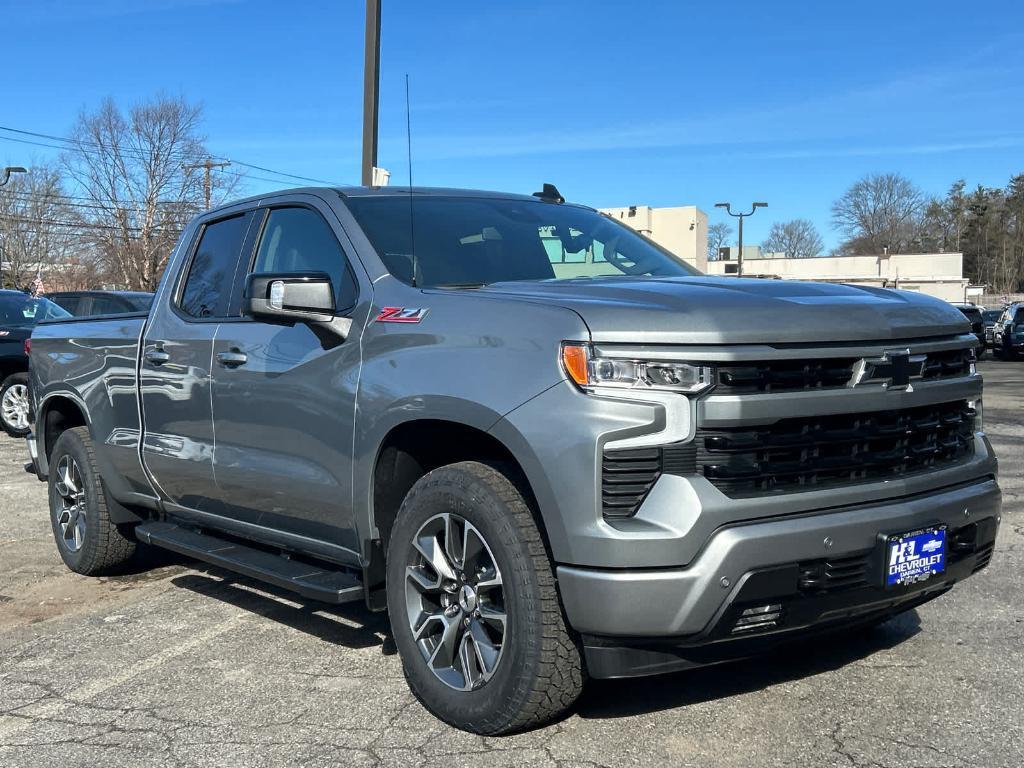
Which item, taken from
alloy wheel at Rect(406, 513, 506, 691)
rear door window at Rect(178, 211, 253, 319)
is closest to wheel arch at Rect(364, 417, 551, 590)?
alloy wheel at Rect(406, 513, 506, 691)

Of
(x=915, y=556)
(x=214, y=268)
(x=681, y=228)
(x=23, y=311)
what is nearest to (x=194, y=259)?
(x=214, y=268)

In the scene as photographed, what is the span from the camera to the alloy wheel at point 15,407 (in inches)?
510

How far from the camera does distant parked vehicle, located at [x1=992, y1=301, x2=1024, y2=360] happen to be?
29266 mm

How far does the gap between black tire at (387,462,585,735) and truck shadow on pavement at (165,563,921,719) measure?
1.39 feet

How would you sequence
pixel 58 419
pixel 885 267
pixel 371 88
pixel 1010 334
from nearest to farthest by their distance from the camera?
1. pixel 58 419
2. pixel 371 88
3. pixel 1010 334
4. pixel 885 267

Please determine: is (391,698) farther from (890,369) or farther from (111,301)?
(111,301)

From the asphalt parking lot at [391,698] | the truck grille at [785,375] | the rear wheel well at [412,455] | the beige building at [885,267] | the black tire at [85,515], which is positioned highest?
the beige building at [885,267]

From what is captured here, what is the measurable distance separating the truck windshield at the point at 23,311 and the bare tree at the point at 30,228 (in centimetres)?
4141

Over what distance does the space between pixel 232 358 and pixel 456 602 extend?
1.71 meters

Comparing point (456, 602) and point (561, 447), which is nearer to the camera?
point (561, 447)

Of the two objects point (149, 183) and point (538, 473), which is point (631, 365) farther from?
point (149, 183)

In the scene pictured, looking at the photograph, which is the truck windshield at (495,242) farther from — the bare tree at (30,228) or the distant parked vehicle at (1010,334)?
the bare tree at (30,228)

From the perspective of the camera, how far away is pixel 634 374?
10.2ft

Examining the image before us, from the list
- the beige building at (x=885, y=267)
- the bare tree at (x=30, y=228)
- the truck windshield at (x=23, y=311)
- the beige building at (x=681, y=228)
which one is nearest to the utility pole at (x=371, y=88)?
the truck windshield at (x=23, y=311)
